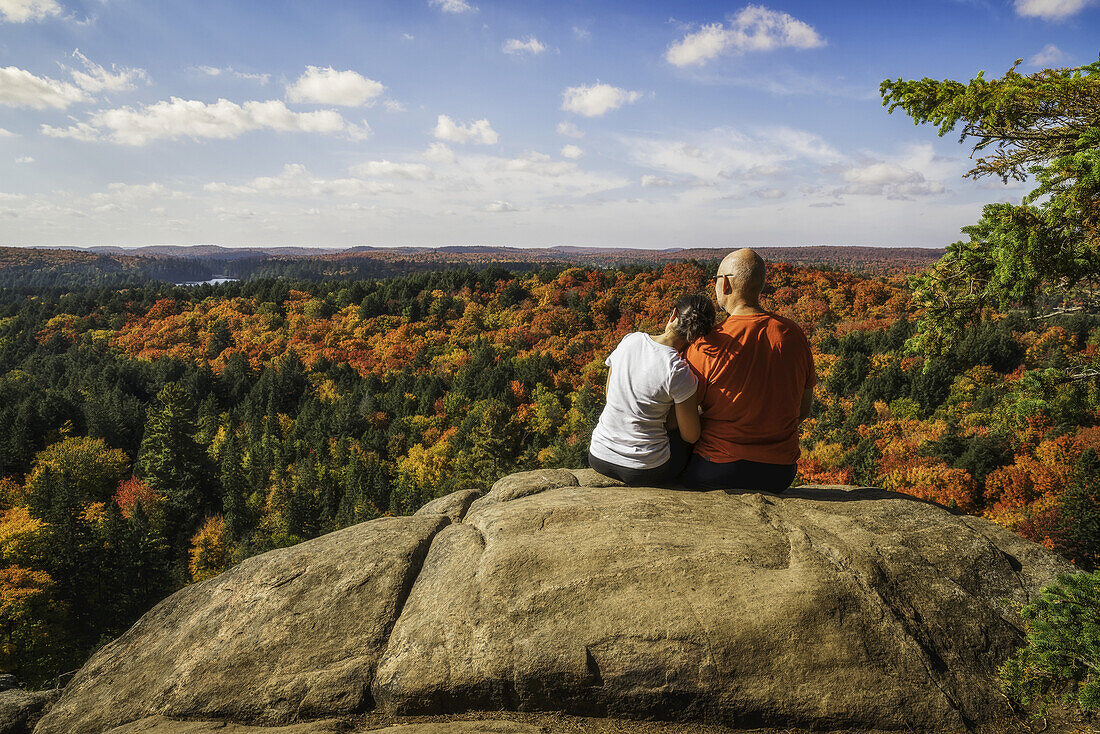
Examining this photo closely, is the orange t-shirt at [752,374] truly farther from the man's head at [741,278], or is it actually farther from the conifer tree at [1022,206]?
the conifer tree at [1022,206]

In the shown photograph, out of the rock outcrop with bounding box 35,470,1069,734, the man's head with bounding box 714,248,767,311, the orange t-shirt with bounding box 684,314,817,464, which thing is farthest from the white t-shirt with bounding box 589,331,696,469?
the man's head with bounding box 714,248,767,311

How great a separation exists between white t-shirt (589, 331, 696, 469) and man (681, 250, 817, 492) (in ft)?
1.33

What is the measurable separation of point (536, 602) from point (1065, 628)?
3694mm

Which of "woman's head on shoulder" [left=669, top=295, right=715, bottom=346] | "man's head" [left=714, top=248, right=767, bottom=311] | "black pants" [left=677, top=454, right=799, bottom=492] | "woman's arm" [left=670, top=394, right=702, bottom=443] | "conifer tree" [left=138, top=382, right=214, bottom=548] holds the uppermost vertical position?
"man's head" [left=714, top=248, right=767, bottom=311]

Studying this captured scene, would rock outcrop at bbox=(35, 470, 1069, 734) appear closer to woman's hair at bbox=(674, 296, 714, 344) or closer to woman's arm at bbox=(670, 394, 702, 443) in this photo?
woman's arm at bbox=(670, 394, 702, 443)

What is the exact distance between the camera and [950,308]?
7.87 meters

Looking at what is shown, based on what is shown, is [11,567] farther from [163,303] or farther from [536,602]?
[163,303]

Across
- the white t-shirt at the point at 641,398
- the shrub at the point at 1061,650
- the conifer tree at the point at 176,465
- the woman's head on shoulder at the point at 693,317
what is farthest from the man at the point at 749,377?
the conifer tree at the point at 176,465

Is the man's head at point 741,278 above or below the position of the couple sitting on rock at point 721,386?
above

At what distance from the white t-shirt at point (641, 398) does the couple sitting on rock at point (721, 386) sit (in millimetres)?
10

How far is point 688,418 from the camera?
208 inches

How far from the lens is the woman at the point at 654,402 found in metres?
4.98

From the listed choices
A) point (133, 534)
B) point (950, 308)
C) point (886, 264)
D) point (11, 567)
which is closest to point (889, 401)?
point (950, 308)

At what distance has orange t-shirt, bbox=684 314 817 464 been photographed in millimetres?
5133
